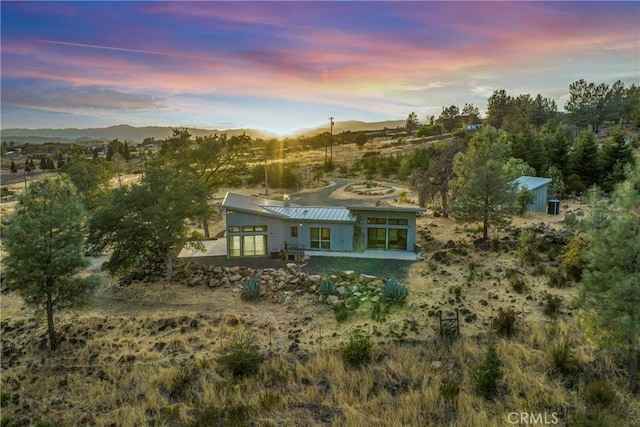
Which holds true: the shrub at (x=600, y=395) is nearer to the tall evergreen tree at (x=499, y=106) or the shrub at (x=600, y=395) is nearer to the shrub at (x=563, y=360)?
the shrub at (x=563, y=360)

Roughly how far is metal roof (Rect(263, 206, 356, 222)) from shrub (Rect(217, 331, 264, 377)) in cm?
925

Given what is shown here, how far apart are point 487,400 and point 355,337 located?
147 inches

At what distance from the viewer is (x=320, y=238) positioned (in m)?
19.6

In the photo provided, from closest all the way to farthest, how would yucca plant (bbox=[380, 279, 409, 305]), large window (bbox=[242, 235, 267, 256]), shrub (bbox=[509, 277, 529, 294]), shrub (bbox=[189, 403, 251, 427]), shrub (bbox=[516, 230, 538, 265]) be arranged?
1. shrub (bbox=[189, 403, 251, 427])
2. yucca plant (bbox=[380, 279, 409, 305])
3. shrub (bbox=[509, 277, 529, 294])
4. shrub (bbox=[516, 230, 538, 265])
5. large window (bbox=[242, 235, 267, 256])

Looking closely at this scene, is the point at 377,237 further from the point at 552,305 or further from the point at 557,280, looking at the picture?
the point at 552,305

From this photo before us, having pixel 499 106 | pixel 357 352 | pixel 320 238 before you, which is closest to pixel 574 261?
pixel 357 352

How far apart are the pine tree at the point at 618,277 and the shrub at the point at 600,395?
0.79 meters

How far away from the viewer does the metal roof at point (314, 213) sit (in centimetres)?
1911

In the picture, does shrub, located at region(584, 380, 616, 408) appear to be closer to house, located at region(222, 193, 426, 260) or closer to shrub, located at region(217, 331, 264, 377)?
shrub, located at region(217, 331, 264, 377)

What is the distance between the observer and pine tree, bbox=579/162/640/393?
8.05 m

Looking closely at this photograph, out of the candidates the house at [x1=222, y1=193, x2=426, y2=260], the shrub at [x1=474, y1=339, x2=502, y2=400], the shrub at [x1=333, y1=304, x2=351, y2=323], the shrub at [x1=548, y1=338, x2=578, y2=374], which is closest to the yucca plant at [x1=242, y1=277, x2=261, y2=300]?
the shrub at [x1=333, y1=304, x2=351, y2=323]

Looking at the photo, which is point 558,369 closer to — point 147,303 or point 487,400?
point 487,400

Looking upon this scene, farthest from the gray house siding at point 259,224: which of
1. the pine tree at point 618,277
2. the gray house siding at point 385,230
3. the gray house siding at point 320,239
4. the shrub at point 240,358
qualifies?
the pine tree at point 618,277

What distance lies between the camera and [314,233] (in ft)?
64.1
